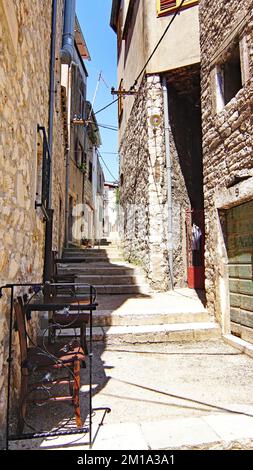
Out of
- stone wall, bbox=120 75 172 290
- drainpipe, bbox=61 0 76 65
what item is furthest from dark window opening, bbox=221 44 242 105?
drainpipe, bbox=61 0 76 65

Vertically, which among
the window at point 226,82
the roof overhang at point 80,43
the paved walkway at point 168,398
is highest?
the roof overhang at point 80,43

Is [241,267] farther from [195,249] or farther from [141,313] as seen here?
[195,249]

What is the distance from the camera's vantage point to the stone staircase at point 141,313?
14.8ft

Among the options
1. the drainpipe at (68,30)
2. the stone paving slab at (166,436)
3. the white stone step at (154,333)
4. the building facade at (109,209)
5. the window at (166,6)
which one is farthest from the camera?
the building facade at (109,209)

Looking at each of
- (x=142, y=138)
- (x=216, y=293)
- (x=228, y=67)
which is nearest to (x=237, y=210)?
(x=216, y=293)

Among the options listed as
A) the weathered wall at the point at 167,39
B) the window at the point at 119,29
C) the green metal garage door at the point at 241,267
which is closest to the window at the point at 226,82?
the green metal garage door at the point at 241,267

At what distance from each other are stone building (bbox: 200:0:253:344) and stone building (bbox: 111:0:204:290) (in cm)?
199

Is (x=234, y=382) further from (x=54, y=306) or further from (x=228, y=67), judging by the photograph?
(x=228, y=67)

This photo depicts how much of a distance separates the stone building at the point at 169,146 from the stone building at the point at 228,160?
1.99 metres

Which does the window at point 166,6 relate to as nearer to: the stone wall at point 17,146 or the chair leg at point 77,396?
the stone wall at point 17,146

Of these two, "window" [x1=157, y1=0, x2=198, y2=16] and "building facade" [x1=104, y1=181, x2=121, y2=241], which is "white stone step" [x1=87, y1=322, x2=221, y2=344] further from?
"building facade" [x1=104, y1=181, x2=121, y2=241]

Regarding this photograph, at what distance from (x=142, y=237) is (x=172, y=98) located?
3.57 meters

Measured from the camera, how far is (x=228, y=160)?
454 centimetres

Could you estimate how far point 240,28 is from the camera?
4.25m
